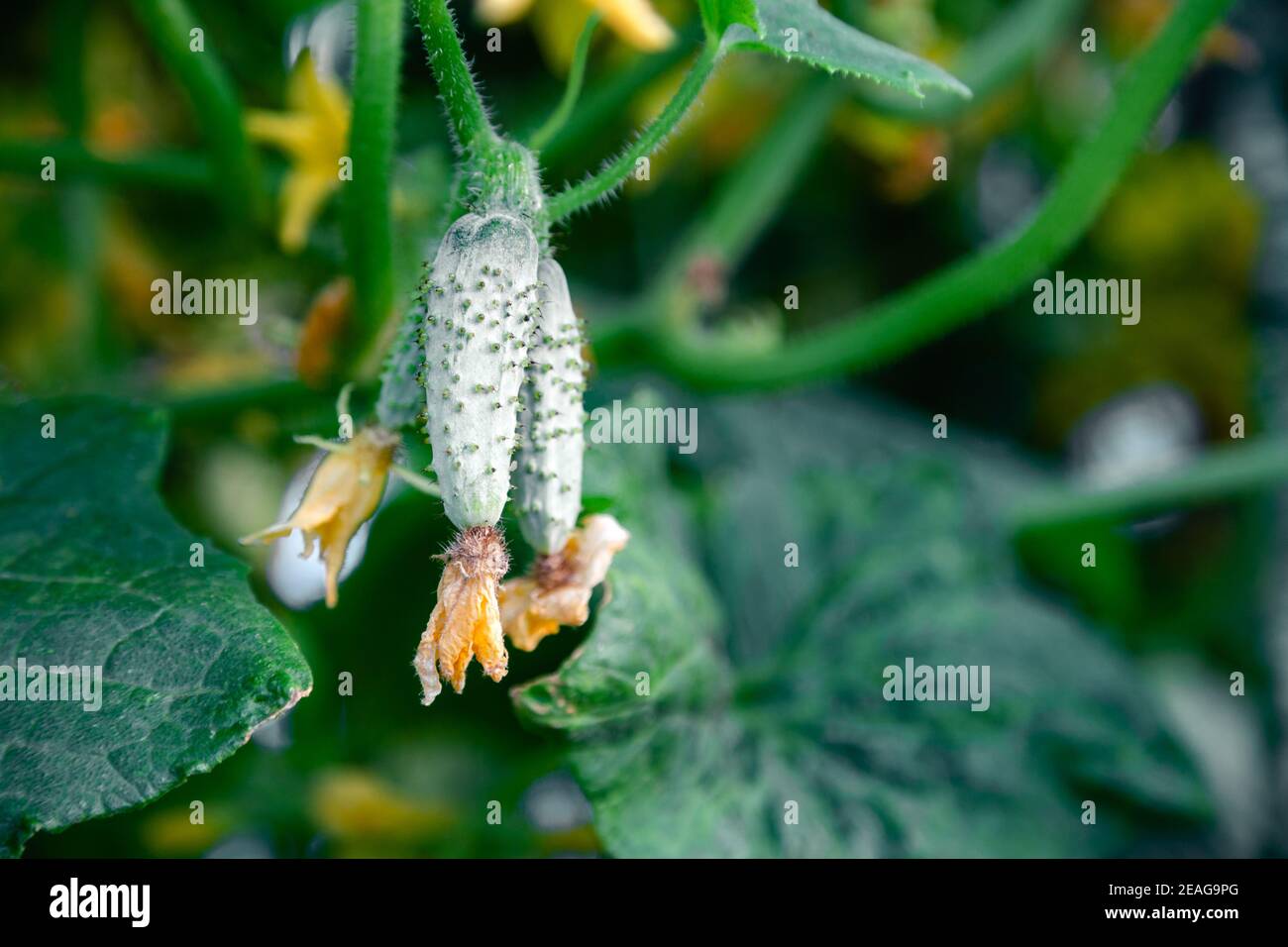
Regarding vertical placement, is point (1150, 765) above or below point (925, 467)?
below

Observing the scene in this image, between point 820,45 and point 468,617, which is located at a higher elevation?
point 820,45

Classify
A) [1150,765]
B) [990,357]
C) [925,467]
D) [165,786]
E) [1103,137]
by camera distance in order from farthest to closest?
1. [990,357]
2. [925,467]
3. [1150,765]
4. [1103,137]
5. [165,786]

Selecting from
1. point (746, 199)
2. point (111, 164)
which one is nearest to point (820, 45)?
point (746, 199)

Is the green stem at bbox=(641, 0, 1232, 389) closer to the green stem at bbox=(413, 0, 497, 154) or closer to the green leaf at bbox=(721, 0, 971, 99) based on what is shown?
the green leaf at bbox=(721, 0, 971, 99)

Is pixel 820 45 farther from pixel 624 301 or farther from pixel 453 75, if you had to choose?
pixel 624 301

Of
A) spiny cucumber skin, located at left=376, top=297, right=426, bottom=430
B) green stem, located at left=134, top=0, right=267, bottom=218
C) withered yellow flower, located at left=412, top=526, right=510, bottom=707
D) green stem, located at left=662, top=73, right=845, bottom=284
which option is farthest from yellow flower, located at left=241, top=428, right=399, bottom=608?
green stem, located at left=662, top=73, right=845, bottom=284

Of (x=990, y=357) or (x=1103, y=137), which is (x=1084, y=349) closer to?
(x=990, y=357)
